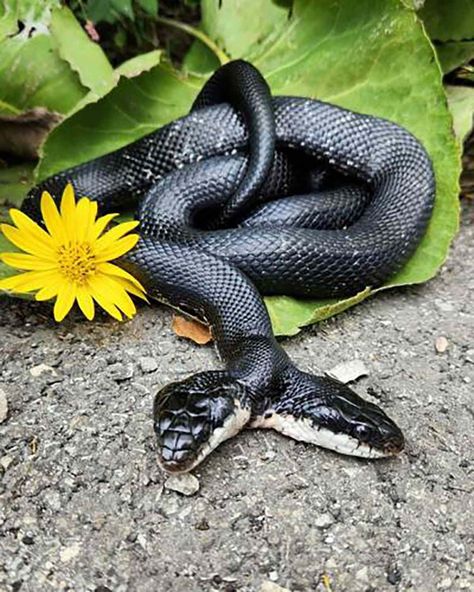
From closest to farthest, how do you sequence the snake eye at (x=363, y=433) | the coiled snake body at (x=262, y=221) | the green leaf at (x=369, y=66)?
the snake eye at (x=363, y=433), the coiled snake body at (x=262, y=221), the green leaf at (x=369, y=66)

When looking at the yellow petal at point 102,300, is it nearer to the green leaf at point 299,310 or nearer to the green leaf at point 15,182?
the green leaf at point 299,310

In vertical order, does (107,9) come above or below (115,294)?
above

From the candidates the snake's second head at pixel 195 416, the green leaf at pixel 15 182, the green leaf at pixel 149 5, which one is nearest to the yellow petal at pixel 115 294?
the snake's second head at pixel 195 416

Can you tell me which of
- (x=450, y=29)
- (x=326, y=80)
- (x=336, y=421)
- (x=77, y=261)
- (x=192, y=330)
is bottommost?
(x=192, y=330)

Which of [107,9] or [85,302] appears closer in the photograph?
[85,302]

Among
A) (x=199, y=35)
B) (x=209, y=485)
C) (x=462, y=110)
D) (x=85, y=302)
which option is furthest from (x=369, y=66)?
(x=209, y=485)

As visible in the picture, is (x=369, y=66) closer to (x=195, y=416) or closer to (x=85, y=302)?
(x=85, y=302)
